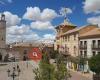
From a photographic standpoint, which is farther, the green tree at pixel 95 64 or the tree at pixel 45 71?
the green tree at pixel 95 64

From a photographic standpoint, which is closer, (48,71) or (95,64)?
(48,71)

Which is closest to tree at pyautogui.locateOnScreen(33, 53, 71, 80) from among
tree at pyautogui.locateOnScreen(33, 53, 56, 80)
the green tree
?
tree at pyautogui.locateOnScreen(33, 53, 56, 80)

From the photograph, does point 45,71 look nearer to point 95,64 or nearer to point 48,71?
point 48,71

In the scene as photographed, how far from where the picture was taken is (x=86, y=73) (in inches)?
1953

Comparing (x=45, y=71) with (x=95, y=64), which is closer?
(x=45, y=71)

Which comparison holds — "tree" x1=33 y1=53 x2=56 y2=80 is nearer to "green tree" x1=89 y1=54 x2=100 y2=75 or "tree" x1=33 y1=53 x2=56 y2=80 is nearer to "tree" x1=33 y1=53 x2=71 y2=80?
"tree" x1=33 y1=53 x2=71 y2=80

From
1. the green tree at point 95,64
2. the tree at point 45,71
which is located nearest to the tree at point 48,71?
the tree at point 45,71

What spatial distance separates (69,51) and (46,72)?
40.1 meters

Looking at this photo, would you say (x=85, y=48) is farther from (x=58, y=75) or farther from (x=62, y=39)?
(x=58, y=75)

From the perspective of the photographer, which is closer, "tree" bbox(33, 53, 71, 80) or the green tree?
"tree" bbox(33, 53, 71, 80)

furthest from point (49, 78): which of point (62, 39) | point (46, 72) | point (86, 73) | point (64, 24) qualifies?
point (64, 24)

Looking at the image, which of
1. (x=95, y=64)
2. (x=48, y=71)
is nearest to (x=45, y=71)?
(x=48, y=71)

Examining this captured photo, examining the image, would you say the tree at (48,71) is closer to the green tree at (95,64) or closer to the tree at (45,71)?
the tree at (45,71)

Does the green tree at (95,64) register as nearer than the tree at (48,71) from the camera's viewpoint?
No
